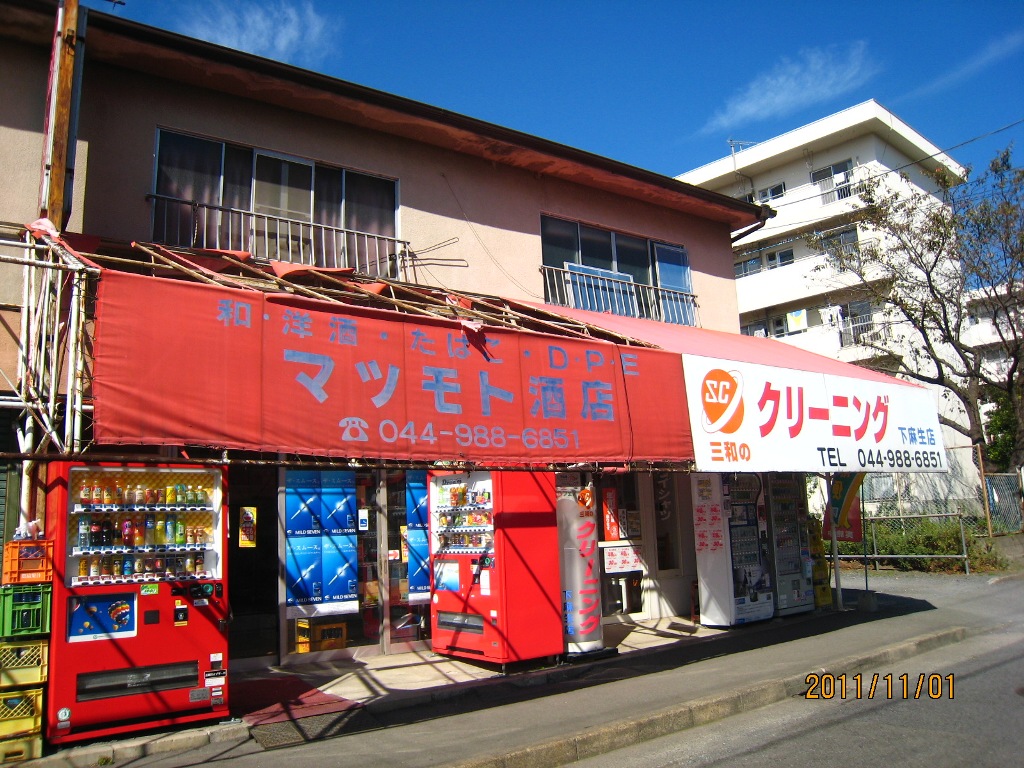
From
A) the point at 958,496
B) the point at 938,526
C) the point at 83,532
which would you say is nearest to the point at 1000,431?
the point at 958,496

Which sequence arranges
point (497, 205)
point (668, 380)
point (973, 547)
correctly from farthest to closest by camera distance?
1. point (973, 547)
2. point (497, 205)
3. point (668, 380)

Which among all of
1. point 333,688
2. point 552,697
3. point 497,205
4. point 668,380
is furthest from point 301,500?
point 497,205

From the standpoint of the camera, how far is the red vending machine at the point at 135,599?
6438 millimetres

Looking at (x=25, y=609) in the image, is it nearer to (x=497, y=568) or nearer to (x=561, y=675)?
(x=497, y=568)

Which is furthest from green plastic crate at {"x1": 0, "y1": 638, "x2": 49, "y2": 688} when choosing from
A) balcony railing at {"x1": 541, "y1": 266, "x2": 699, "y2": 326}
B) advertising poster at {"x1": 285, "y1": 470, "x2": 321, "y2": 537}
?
balcony railing at {"x1": 541, "y1": 266, "x2": 699, "y2": 326}

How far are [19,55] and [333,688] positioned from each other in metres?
8.09

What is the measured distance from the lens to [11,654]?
6238 mm

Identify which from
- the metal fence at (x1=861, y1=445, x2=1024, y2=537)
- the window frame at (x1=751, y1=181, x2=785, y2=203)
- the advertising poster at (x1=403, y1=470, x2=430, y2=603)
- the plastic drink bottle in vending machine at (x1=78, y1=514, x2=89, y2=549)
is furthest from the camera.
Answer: the window frame at (x1=751, y1=181, x2=785, y2=203)

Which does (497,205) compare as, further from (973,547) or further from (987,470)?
(987,470)

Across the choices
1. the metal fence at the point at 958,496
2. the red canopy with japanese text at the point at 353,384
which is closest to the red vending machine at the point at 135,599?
the red canopy with japanese text at the point at 353,384

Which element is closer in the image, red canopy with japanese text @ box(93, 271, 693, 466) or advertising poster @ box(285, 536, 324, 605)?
red canopy with japanese text @ box(93, 271, 693, 466)

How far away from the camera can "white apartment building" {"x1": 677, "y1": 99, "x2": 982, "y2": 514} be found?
30469 mm

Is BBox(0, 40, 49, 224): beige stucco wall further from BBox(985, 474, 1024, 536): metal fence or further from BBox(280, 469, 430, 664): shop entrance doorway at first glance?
BBox(985, 474, 1024, 536): metal fence
